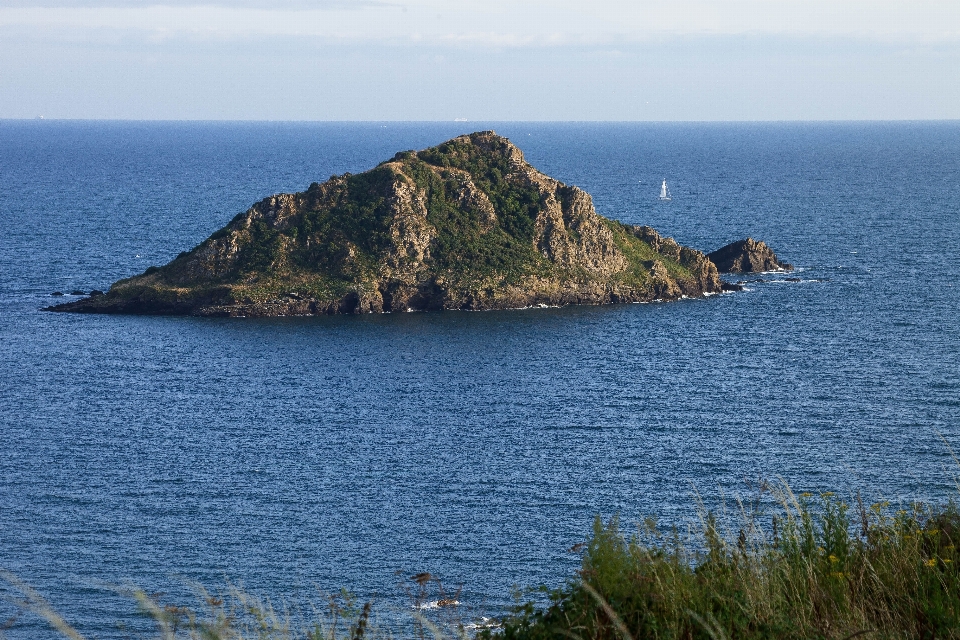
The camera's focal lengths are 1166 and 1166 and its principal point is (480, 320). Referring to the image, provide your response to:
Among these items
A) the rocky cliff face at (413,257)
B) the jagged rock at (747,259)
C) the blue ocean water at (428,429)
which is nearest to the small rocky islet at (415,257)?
the rocky cliff face at (413,257)

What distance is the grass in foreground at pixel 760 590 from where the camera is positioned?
962cm

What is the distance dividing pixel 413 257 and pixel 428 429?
4346 cm

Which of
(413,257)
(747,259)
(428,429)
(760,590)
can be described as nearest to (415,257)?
(413,257)

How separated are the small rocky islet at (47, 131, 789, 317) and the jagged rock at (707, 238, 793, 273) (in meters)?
9.41

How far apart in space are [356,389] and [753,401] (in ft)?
95.2

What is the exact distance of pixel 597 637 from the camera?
9.77m

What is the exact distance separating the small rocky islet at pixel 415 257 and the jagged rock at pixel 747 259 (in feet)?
30.9

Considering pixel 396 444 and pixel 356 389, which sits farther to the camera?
pixel 356 389

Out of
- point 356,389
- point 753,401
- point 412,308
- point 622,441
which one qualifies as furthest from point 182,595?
point 412,308

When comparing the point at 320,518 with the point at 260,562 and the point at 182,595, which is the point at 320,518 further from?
the point at 182,595

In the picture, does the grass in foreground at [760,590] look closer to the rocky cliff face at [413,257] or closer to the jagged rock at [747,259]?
the rocky cliff face at [413,257]

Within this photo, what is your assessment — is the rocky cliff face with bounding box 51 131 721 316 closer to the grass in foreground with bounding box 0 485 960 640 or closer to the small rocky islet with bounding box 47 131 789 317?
the small rocky islet with bounding box 47 131 789 317

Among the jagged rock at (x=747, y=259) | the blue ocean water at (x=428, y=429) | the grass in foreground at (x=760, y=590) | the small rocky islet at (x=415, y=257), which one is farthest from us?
the jagged rock at (x=747, y=259)

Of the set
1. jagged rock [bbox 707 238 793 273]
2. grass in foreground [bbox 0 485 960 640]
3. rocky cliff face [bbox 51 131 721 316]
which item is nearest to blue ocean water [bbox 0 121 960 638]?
rocky cliff face [bbox 51 131 721 316]
